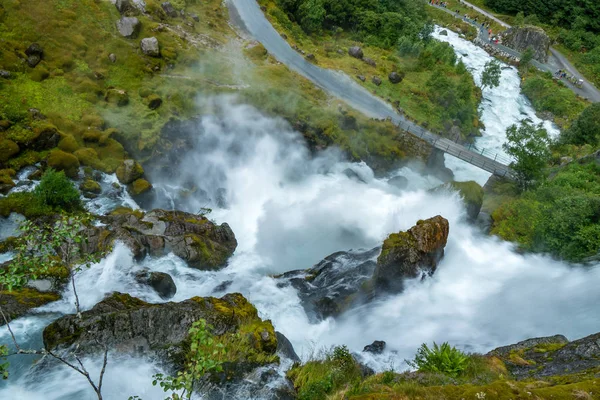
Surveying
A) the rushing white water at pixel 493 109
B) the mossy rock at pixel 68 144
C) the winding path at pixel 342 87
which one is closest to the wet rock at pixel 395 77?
the winding path at pixel 342 87

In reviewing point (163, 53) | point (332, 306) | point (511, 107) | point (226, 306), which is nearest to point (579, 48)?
point (511, 107)

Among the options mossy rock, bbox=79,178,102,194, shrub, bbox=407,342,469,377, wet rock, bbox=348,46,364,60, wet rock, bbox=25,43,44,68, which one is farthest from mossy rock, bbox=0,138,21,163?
wet rock, bbox=348,46,364,60

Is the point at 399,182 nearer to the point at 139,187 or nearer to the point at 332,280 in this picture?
the point at 332,280

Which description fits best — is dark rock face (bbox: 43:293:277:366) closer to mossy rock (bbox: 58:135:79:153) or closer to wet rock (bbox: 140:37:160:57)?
mossy rock (bbox: 58:135:79:153)

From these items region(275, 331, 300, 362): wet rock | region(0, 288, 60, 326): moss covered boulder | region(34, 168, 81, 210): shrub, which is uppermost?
region(275, 331, 300, 362): wet rock

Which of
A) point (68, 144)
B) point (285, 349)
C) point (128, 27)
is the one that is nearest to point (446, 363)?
point (285, 349)

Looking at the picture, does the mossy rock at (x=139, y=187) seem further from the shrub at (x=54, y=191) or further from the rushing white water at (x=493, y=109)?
the rushing white water at (x=493, y=109)
